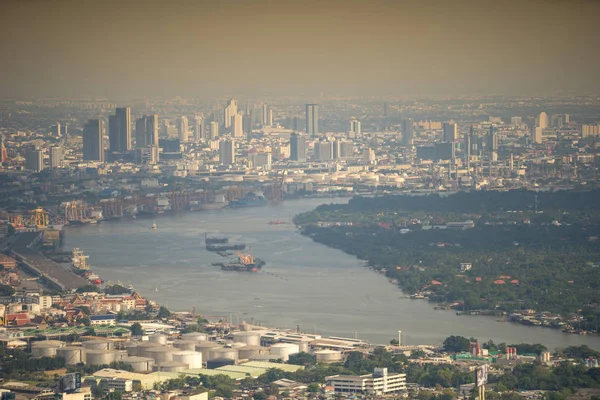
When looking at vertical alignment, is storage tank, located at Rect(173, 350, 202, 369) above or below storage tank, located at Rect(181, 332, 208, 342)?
below

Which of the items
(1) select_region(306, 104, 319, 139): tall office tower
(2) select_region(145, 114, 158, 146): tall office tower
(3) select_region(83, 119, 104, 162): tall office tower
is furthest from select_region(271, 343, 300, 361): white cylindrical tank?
(1) select_region(306, 104, 319, 139): tall office tower

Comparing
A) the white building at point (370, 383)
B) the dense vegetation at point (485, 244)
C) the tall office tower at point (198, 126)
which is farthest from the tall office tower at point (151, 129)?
the white building at point (370, 383)

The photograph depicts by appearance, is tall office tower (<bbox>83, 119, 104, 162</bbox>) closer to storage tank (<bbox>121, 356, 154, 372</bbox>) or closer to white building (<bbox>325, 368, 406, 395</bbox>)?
storage tank (<bbox>121, 356, 154, 372</bbox>)

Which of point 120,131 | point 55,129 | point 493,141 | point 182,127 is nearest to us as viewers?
point 493,141

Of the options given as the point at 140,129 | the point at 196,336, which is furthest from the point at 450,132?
the point at 196,336

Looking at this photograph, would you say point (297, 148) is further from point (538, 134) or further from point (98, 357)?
point (98, 357)

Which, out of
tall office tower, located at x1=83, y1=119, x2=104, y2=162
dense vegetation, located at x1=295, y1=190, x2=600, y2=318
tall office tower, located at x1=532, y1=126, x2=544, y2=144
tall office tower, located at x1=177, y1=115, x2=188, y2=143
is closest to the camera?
dense vegetation, located at x1=295, y1=190, x2=600, y2=318
